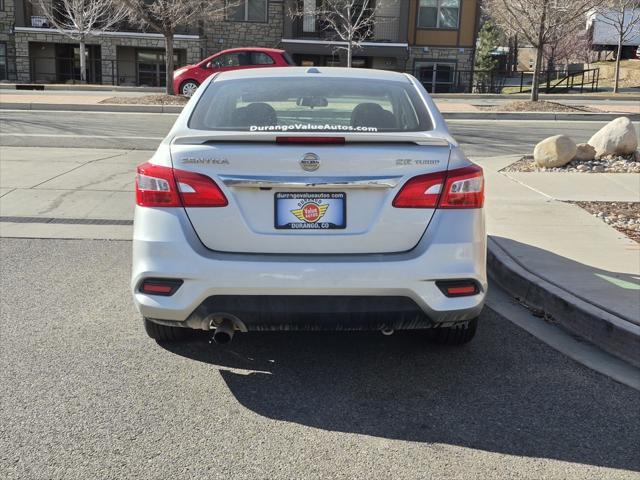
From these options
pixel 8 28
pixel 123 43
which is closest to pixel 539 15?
pixel 123 43

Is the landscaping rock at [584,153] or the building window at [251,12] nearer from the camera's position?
the landscaping rock at [584,153]

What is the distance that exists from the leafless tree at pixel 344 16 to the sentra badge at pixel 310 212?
27.8m

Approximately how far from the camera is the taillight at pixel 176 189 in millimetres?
3508

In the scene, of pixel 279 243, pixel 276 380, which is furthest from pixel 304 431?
pixel 279 243

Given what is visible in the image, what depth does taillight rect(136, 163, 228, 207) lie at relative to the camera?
3.51 meters

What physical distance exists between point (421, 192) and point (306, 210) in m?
0.60

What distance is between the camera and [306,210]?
11.5ft

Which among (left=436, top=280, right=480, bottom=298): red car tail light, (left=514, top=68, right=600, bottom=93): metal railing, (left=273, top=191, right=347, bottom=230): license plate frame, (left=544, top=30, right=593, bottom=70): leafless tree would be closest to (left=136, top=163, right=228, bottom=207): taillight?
(left=273, top=191, right=347, bottom=230): license plate frame

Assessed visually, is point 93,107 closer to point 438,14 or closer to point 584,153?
point 584,153

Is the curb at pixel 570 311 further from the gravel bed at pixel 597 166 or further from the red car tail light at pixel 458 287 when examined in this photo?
the gravel bed at pixel 597 166

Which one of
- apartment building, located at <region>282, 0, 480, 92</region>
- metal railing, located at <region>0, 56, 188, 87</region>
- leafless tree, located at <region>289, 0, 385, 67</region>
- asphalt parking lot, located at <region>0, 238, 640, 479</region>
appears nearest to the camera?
asphalt parking lot, located at <region>0, 238, 640, 479</region>

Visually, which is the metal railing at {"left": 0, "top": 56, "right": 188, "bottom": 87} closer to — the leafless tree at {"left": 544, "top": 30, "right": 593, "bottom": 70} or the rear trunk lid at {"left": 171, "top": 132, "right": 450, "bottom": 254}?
the leafless tree at {"left": 544, "top": 30, "right": 593, "bottom": 70}

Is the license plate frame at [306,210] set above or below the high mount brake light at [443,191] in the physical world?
below

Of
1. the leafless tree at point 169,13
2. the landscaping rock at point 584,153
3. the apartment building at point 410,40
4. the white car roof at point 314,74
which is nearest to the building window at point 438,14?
the apartment building at point 410,40
